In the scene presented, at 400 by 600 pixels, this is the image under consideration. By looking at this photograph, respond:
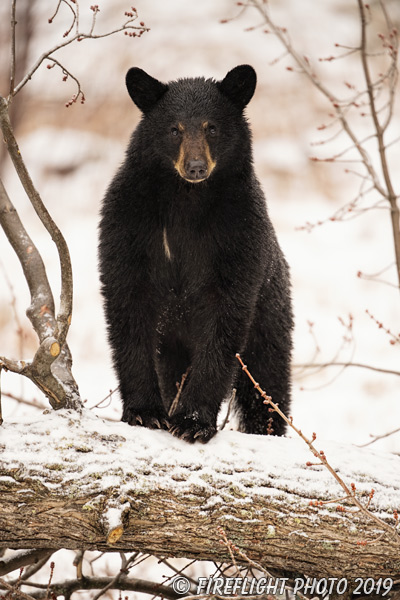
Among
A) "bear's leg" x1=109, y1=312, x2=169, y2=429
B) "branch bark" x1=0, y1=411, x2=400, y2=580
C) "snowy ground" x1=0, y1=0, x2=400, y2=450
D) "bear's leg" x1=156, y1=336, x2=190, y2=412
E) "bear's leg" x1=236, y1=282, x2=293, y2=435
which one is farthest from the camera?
"snowy ground" x1=0, y1=0, x2=400, y2=450

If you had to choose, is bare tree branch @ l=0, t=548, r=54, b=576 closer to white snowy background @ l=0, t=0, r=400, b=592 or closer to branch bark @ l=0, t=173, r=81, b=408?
branch bark @ l=0, t=173, r=81, b=408

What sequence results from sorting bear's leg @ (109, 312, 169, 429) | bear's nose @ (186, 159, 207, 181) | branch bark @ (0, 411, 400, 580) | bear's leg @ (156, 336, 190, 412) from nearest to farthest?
branch bark @ (0, 411, 400, 580) < bear's nose @ (186, 159, 207, 181) < bear's leg @ (109, 312, 169, 429) < bear's leg @ (156, 336, 190, 412)

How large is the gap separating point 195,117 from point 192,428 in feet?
5.01

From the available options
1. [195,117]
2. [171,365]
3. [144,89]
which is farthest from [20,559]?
[144,89]

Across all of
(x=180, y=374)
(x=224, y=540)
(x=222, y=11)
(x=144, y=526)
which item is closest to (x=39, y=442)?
(x=144, y=526)

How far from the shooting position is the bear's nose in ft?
11.8

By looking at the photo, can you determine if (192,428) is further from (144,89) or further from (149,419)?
(144,89)

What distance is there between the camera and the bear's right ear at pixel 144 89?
3924 millimetres

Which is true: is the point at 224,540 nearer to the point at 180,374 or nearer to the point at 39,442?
A: the point at 39,442

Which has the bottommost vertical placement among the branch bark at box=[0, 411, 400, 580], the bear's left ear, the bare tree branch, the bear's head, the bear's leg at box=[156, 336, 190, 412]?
the bare tree branch

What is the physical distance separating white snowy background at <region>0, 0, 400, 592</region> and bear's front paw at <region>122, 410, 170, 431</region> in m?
5.10

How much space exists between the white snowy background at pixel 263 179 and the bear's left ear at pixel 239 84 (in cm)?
540

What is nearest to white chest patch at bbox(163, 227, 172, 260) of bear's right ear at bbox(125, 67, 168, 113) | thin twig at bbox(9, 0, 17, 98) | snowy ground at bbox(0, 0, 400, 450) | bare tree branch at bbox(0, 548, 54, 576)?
bear's right ear at bbox(125, 67, 168, 113)

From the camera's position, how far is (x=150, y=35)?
16469 millimetres
